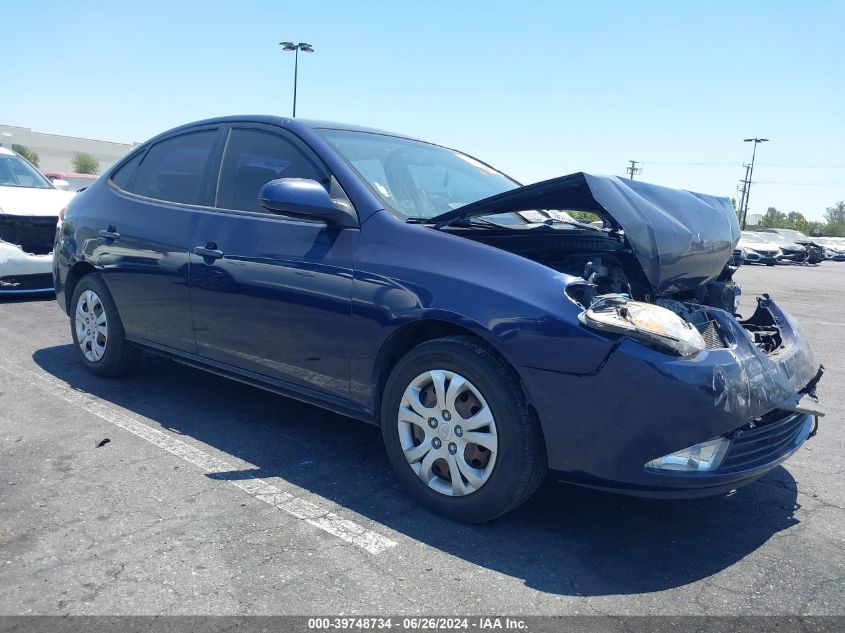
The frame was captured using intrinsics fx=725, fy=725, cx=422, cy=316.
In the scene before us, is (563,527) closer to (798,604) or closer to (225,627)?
(798,604)

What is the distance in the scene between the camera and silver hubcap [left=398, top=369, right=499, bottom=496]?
116 inches

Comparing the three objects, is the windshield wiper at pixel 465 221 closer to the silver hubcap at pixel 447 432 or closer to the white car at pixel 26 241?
the silver hubcap at pixel 447 432

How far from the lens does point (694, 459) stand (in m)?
2.70

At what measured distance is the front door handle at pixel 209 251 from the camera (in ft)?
12.9

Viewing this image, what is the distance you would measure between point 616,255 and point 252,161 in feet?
6.69

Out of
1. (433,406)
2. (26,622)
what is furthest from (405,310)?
(26,622)

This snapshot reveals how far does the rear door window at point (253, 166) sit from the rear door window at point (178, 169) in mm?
184

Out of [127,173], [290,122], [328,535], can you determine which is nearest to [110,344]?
[127,173]

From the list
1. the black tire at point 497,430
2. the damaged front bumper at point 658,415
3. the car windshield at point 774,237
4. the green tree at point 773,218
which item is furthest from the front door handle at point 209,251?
the green tree at point 773,218

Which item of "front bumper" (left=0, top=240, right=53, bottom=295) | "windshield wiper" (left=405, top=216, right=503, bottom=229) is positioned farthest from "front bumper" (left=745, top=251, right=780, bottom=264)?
"windshield wiper" (left=405, top=216, right=503, bottom=229)

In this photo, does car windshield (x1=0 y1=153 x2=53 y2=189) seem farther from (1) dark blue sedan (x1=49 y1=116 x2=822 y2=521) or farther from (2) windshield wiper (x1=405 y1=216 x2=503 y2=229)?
(2) windshield wiper (x1=405 y1=216 x2=503 y2=229)

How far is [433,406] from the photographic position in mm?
3074

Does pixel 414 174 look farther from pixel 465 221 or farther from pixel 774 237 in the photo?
pixel 774 237

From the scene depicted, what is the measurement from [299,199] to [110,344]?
2268 millimetres
